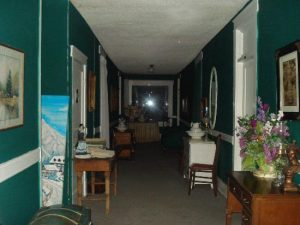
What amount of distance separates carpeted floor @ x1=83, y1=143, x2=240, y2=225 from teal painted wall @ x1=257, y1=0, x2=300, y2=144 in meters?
1.75

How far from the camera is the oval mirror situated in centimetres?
685

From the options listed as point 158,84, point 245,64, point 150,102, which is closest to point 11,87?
point 245,64

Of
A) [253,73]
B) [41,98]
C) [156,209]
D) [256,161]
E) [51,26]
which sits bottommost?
[156,209]

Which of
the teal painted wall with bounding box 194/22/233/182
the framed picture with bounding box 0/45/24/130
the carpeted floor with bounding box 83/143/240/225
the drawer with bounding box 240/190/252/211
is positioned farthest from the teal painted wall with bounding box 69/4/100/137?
the drawer with bounding box 240/190/252/211

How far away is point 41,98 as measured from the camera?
4.25 metres

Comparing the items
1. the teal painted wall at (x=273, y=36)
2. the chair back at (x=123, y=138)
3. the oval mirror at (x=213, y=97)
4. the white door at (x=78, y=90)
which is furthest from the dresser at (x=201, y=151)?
the chair back at (x=123, y=138)

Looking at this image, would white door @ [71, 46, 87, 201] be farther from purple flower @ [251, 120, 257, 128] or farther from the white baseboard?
purple flower @ [251, 120, 257, 128]

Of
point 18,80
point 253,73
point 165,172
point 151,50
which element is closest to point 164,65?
point 151,50

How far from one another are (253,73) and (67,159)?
272cm

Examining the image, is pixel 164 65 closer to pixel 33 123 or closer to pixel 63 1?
pixel 63 1

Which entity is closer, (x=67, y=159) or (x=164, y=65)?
(x=67, y=159)

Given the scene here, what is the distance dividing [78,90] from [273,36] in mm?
2893

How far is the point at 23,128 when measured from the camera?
3527 mm

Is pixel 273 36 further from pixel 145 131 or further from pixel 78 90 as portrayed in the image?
pixel 145 131
